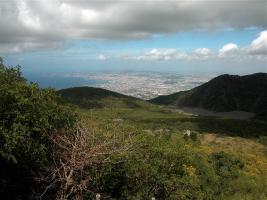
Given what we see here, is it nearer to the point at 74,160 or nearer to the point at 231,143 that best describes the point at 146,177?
the point at 74,160

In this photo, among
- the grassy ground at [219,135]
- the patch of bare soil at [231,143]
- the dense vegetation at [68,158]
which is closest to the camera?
the dense vegetation at [68,158]

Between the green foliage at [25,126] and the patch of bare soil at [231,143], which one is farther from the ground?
the green foliage at [25,126]

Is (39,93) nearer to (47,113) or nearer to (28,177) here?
(47,113)

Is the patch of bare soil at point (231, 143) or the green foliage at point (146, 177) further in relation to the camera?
the patch of bare soil at point (231, 143)

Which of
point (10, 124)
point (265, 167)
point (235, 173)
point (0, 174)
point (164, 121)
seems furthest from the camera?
point (164, 121)

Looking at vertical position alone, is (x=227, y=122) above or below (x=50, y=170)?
below

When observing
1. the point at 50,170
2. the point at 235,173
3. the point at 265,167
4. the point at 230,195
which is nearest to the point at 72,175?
the point at 50,170

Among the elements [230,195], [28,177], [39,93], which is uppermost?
[39,93]

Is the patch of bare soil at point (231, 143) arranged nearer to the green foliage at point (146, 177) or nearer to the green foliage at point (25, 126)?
the green foliage at point (146, 177)

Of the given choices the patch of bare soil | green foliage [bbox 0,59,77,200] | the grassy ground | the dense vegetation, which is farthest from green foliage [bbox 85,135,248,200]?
the patch of bare soil

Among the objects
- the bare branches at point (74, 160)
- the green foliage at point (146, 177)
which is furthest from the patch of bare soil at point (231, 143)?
the bare branches at point (74, 160)

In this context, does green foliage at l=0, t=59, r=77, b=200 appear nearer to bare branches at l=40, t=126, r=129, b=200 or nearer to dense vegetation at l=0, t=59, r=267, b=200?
dense vegetation at l=0, t=59, r=267, b=200
